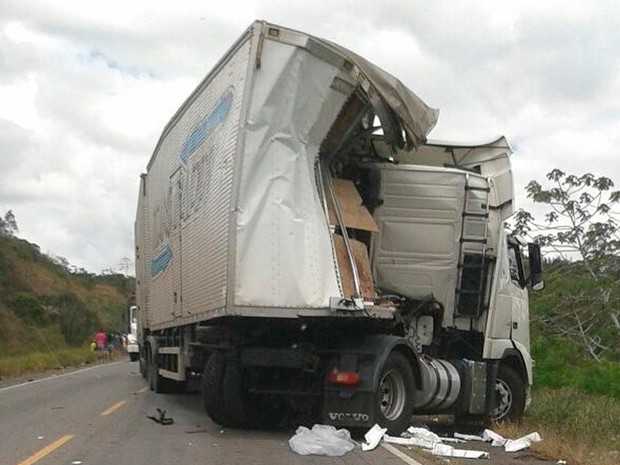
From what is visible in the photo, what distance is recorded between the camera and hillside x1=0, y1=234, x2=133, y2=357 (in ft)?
169

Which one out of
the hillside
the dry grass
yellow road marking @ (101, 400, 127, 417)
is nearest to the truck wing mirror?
the dry grass

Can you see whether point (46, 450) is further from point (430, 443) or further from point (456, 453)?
point (456, 453)

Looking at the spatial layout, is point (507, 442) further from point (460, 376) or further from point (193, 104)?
point (193, 104)

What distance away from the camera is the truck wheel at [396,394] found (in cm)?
1073

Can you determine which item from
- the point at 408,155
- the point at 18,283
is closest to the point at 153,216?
the point at 408,155

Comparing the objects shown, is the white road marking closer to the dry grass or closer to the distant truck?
the dry grass

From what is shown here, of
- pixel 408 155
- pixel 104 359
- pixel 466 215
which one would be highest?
pixel 408 155

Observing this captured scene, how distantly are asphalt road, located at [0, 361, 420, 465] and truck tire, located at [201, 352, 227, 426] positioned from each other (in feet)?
0.71

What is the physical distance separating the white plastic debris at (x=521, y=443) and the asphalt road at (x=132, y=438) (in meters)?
1.55

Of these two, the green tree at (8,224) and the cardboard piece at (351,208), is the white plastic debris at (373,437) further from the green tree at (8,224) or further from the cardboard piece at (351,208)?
the green tree at (8,224)

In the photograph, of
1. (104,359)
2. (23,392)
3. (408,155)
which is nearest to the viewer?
(408,155)

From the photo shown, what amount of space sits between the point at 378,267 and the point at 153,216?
5.95 m

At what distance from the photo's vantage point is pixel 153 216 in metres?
17.0

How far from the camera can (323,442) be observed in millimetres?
9695
